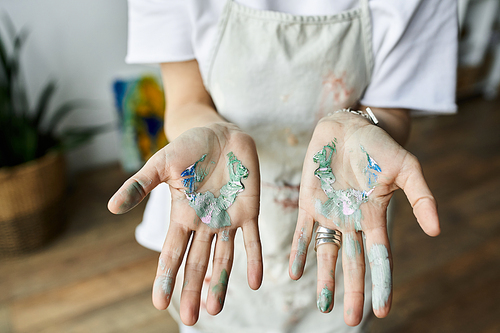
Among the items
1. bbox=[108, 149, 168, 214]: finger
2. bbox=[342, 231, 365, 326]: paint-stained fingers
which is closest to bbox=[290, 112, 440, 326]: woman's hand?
bbox=[342, 231, 365, 326]: paint-stained fingers

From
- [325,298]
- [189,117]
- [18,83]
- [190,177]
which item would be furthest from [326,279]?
[18,83]

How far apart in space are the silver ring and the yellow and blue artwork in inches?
61.2

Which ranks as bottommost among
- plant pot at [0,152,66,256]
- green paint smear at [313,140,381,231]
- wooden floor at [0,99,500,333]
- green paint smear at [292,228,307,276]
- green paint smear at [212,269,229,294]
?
wooden floor at [0,99,500,333]

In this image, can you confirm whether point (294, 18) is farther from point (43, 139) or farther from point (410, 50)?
point (43, 139)

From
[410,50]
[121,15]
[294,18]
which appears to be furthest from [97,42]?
[410,50]

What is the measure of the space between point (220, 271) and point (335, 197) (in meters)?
0.20

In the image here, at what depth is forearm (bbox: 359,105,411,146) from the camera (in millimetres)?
659

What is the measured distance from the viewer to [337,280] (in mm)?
720

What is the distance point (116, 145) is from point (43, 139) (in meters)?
0.43

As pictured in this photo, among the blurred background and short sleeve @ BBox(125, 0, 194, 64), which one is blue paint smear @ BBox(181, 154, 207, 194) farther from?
the blurred background

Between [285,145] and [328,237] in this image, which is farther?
[285,145]

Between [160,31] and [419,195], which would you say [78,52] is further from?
[419,195]

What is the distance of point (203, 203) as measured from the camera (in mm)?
559

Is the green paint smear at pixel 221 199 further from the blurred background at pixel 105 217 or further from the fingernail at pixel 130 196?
the blurred background at pixel 105 217
